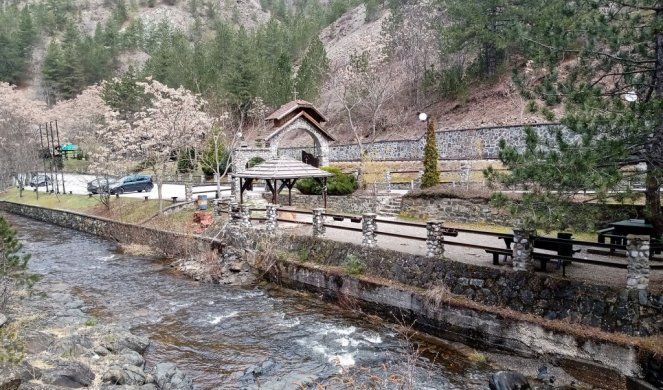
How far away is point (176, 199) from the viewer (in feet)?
88.7

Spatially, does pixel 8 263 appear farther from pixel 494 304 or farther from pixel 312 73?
pixel 312 73

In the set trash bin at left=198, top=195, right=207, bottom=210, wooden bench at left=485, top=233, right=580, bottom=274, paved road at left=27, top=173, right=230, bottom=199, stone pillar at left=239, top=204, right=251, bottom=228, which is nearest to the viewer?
wooden bench at left=485, top=233, right=580, bottom=274

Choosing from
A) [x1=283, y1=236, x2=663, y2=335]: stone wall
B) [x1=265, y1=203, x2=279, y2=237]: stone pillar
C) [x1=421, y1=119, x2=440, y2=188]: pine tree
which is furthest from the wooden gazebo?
[x1=283, y1=236, x2=663, y2=335]: stone wall

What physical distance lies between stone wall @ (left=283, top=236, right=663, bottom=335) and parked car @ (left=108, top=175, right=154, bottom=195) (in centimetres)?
2490

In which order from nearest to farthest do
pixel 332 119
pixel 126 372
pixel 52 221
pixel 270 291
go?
pixel 126 372
pixel 270 291
pixel 52 221
pixel 332 119

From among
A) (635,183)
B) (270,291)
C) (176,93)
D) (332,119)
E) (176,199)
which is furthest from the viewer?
(332,119)

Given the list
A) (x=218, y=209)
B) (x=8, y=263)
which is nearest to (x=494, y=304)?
(x=8, y=263)

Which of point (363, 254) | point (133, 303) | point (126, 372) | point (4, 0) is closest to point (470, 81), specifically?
point (363, 254)

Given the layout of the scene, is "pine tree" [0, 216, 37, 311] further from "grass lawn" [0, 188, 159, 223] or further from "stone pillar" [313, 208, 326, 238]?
"grass lawn" [0, 188, 159, 223]

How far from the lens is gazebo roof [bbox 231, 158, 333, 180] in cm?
2083

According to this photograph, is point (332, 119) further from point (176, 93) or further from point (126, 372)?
point (126, 372)

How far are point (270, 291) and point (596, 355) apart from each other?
404 inches

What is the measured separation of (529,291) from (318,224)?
25.9 feet

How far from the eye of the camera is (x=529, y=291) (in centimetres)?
1153
